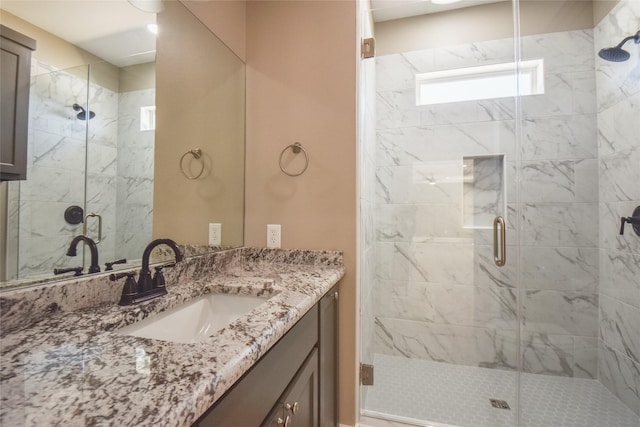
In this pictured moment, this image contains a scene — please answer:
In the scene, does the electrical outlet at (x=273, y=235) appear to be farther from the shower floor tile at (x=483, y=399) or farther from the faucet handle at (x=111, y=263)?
the shower floor tile at (x=483, y=399)

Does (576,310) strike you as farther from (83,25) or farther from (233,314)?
(83,25)

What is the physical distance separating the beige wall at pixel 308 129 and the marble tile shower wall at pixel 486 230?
Result: 0.83m

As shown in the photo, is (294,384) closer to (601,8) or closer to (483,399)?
(483,399)

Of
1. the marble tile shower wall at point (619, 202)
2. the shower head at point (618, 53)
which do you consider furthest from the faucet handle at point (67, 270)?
the shower head at point (618, 53)

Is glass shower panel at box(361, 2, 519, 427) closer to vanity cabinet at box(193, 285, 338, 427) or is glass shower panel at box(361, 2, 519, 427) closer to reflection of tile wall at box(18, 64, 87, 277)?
vanity cabinet at box(193, 285, 338, 427)

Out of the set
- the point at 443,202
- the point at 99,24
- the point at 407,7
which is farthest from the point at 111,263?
the point at 407,7

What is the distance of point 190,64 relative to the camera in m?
1.36

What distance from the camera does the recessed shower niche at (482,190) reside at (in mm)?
2141

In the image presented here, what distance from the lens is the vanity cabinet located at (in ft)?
1.93

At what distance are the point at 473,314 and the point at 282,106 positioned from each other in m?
2.02

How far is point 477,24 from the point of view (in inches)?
85.9

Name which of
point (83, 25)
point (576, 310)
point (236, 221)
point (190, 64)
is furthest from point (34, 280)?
point (576, 310)

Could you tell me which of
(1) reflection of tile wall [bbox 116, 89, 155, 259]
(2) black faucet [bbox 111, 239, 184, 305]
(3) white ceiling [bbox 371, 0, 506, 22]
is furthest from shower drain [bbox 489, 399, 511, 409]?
(3) white ceiling [bbox 371, 0, 506, 22]

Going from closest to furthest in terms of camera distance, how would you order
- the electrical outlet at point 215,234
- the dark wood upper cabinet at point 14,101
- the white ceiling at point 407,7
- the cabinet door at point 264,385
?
the cabinet door at point 264,385 < the dark wood upper cabinet at point 14,101 < the electrical outlet at point 215,234 < the white ceiling at point 407,7
